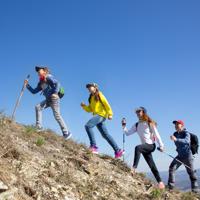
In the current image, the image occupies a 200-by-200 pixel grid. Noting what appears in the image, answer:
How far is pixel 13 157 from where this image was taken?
8570 millimetres

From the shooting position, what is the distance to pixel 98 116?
39.5 feet

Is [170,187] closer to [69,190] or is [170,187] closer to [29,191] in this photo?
[69,190]

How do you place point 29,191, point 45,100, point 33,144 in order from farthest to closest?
point 45,100 → point 33,144 → point 29,191

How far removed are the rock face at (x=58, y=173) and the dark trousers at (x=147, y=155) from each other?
358mm

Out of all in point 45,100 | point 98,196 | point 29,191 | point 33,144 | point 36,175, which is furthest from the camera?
point 45,100

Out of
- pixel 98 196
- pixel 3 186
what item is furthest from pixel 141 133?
pixel 3 186

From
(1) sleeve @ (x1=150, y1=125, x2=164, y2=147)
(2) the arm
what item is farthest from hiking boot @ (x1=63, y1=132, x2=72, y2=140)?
(1) sleeve @ (x1=150, y1=125, x2=164, y2=147)

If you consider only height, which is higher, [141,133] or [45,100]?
[45,100]

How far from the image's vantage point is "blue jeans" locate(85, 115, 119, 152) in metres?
12.0

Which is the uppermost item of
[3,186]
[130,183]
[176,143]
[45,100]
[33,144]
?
[45,100]

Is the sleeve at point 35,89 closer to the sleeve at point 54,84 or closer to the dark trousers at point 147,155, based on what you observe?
the sleeve at point 54,84

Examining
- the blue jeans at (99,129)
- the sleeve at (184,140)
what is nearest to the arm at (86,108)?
the blue jeans at (99,129)

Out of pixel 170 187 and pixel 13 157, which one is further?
pixel 170 187

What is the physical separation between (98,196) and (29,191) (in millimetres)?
1925
